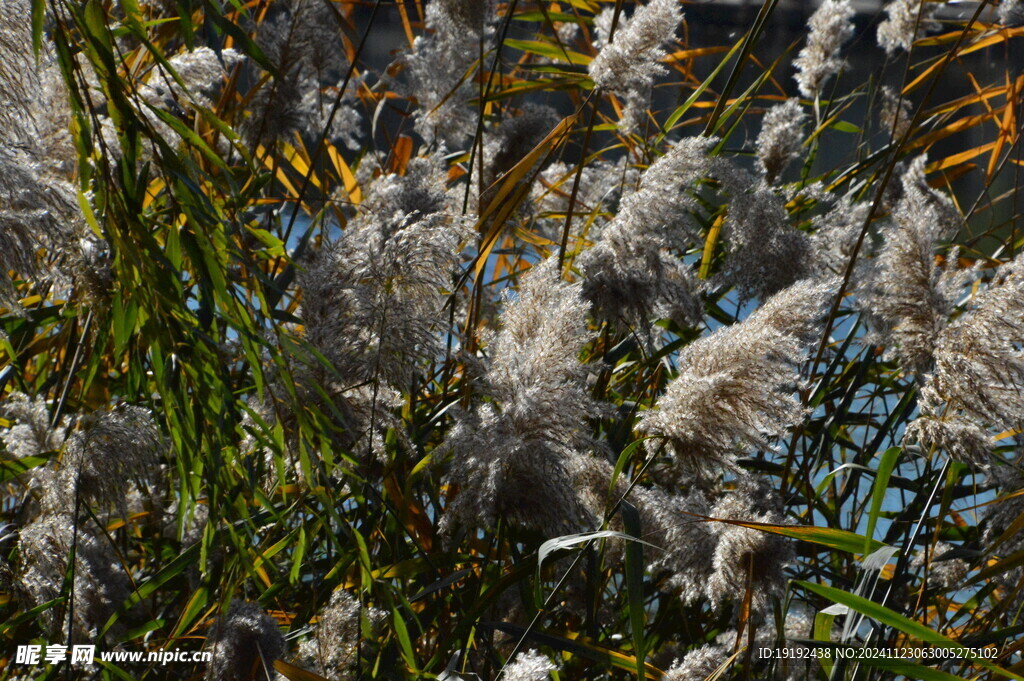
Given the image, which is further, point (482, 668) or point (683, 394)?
point (482, 668)

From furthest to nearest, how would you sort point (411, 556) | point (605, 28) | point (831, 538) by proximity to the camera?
point (605, 28) < point (411, 556) < point (831, 538)

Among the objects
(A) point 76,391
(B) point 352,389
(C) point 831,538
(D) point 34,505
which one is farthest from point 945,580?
(A) point 76,391

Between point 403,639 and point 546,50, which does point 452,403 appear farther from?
point 546,50

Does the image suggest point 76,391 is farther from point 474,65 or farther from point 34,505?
point 474,65

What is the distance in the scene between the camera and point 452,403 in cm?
119

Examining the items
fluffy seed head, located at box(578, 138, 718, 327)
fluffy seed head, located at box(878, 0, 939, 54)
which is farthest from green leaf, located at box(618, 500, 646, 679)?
fluffy seed head, located at box(878, 0, 939, 54)

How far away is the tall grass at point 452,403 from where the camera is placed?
2.84ft

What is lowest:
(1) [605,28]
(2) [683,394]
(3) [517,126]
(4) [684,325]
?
(2) [683,394]

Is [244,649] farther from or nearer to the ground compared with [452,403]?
nearer to the ground

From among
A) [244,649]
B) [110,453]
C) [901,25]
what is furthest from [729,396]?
[901,25]

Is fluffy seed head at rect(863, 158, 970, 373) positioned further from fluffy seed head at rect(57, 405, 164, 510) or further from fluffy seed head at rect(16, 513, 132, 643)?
fluffy seed head at rect(16, 513, 132, 643)

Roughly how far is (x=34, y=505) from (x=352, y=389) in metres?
0.50

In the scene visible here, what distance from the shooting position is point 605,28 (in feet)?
4.66

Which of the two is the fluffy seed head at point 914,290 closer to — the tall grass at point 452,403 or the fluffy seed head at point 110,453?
the tall grass at point 452,403
